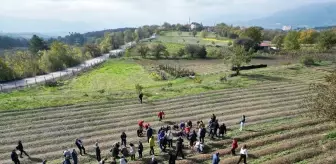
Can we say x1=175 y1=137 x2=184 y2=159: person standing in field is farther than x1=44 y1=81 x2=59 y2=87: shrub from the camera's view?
No

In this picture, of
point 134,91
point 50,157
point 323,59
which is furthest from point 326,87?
point 323,59

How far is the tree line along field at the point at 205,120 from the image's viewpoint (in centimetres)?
3017

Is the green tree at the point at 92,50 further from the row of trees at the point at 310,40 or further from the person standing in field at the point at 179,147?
the person standing in field at the point at 179,147

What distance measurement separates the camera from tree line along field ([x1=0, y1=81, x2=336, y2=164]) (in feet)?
99.0

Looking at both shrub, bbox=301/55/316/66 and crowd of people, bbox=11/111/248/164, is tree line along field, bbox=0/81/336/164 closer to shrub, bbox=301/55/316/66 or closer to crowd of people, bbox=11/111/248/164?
crowd of people, bbox=11/111/248/164

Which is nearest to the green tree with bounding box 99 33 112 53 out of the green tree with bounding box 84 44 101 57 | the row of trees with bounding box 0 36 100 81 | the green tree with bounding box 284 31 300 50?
the green tree with bounding box 84 44 101 57

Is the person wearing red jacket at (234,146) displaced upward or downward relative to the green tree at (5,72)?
downward

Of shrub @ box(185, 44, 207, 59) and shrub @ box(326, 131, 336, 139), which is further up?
shrub @ box(185, 44, 207, 59)

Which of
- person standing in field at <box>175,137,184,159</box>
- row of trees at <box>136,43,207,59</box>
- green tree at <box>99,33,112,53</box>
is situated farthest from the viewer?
green tree at <box>99,33,112,53</box>

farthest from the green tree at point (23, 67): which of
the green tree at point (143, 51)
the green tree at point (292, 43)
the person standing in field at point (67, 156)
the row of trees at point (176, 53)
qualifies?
the green tree at point (292, 43)

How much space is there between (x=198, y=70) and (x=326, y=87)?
193 feet

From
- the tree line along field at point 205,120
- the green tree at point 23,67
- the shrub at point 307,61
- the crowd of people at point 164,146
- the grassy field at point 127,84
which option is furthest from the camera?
the green tree at point 23,67

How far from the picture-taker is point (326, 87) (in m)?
29.3

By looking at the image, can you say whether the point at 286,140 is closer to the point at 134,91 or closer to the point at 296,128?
the point at 296,128
